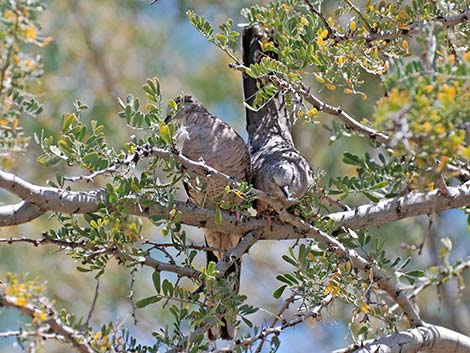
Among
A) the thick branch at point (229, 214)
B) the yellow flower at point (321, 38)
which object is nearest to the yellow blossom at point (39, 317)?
the thick branch at point (229, 214)

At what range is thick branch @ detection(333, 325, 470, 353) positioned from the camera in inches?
87.7

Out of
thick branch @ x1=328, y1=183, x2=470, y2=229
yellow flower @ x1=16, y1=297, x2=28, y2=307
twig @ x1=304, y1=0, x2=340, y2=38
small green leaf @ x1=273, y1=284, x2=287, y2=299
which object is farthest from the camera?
thick branch @ x1=328, y1=183, x2=470, y2=229

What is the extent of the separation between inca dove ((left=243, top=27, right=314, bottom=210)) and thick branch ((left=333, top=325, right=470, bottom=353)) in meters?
0.61

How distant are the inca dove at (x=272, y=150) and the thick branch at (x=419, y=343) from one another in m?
0.61

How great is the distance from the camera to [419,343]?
235 cm

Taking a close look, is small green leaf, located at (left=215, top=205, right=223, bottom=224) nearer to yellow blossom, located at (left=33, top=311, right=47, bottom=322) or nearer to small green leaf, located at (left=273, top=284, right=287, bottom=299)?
small green leaf, located at (left=273, top=284, right=287, bottom=299)

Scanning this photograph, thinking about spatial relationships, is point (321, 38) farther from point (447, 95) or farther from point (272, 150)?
point (272, 150)

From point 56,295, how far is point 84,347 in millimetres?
4419

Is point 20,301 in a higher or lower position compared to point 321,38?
lower

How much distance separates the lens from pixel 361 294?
7.17ft

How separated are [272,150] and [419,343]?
4.26 feet

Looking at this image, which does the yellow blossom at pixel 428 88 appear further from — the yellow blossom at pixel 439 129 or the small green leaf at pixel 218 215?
the small green leaf at pixel 218 215

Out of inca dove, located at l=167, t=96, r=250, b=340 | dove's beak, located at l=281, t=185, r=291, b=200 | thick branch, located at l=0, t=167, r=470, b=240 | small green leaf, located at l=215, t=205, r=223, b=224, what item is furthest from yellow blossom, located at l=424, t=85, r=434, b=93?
inca dove, located at l=167, t=96, r=250, b=340

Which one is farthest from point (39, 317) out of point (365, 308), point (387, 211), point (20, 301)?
point (387, 211)
